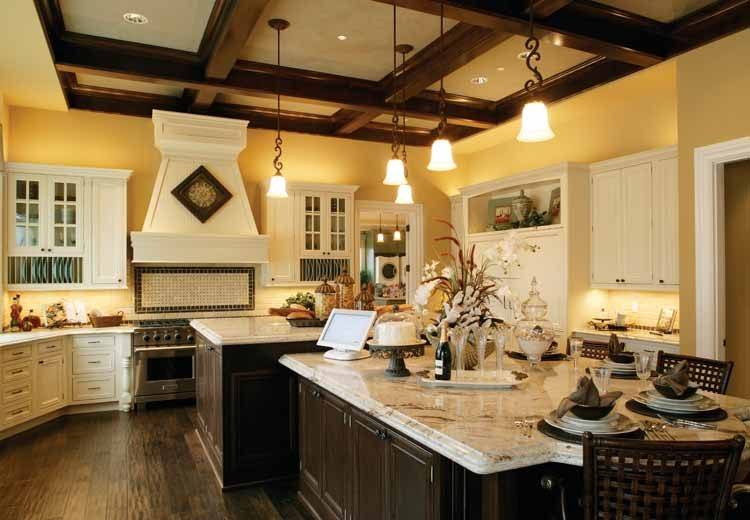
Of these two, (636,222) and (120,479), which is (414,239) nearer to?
(636,222)

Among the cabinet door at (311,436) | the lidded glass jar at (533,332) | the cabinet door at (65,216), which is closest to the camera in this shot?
the lidded glass jar at (533,332)

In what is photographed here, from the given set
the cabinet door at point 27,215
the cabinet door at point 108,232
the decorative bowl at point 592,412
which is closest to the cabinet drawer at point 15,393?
the cabinet door at point 108,232

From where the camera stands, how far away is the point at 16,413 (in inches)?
193

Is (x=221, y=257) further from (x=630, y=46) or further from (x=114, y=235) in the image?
(x=630, y=46)

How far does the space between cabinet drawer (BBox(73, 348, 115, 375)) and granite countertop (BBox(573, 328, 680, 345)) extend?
4920 millimetres

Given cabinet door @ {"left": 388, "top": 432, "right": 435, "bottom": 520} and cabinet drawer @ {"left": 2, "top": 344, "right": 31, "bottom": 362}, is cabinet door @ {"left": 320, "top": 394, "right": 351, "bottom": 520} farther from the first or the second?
cabinet drawer @ {"left": 2, "top": 344, "right": 31, "bottom": 362}

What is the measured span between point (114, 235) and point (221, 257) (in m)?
1.16

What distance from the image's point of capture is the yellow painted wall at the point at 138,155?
603 centimetres

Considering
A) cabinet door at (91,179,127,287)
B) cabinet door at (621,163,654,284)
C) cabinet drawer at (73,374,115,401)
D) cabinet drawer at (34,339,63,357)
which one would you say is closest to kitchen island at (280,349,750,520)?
cabinet door at (621,163,654,284)

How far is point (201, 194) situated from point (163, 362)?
193 centimetres

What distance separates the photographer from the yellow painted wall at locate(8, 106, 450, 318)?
6.03m

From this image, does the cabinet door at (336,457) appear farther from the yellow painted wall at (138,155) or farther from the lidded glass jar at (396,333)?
the yellow painted wall at (138,155)

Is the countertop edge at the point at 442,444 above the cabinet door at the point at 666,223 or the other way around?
the other way around

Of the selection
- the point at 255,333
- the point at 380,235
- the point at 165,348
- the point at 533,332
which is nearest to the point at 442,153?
the point at 533,332
